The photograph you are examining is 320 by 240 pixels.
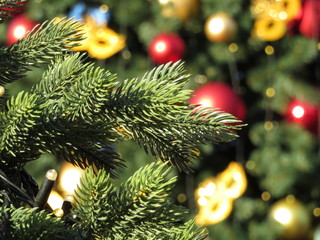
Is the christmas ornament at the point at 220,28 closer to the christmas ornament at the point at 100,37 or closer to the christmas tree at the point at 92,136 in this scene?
the christmas ornament at the point at 100,37

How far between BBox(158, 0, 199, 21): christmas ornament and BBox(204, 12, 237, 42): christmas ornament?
0.06 m

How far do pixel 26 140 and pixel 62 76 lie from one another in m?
0.06

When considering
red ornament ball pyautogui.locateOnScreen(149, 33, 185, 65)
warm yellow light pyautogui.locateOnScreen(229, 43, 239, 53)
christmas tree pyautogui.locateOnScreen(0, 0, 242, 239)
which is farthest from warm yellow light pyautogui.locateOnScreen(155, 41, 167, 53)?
christmas tree pyautogui.locateOnScreen(0, 0, 242, 239)

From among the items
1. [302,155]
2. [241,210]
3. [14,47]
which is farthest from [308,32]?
[14,47]

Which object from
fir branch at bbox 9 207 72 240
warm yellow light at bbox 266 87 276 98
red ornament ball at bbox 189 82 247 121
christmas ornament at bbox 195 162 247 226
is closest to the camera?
fir branch at bbox 9 207 72 240

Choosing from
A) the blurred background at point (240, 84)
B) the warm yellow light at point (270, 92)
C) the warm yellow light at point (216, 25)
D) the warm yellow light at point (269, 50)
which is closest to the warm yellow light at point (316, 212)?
the blurred background at point (240, 84)

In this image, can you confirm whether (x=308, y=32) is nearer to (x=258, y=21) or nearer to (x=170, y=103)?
(x=258, y=21)

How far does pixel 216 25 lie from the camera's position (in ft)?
5.46

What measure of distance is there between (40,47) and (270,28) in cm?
130

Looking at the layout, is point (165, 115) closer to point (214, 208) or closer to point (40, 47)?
point (40, 47)

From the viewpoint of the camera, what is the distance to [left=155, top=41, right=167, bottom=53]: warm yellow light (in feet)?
5.38

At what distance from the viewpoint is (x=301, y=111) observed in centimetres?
166

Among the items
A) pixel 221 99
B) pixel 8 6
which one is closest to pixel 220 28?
pixel 221 99

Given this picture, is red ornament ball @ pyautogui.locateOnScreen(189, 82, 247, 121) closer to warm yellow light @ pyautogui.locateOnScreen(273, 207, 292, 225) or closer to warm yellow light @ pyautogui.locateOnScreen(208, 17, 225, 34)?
warm yellow light @ pyautogui.locateOnScreen(208, 17, 225, 34)
